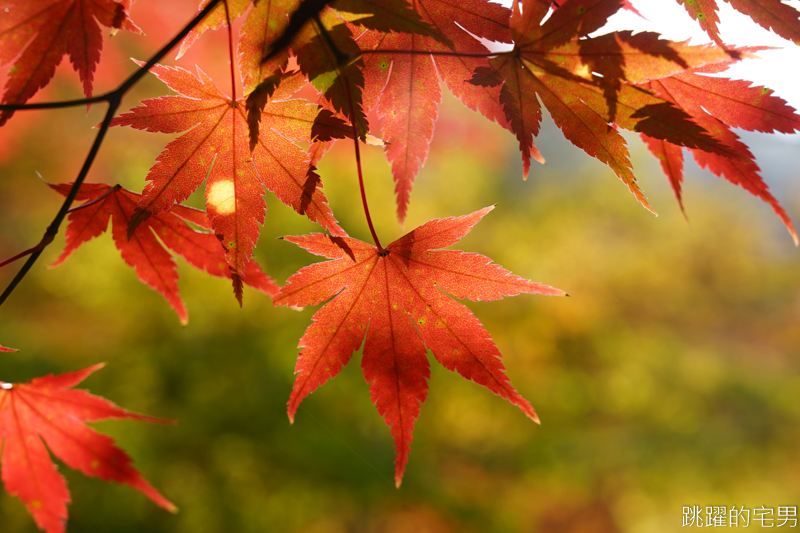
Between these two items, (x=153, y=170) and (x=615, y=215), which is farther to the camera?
(x=615, y=215)

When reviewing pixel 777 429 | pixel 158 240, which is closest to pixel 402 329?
pixel 158 240

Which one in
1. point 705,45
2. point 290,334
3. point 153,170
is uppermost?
point 705,45

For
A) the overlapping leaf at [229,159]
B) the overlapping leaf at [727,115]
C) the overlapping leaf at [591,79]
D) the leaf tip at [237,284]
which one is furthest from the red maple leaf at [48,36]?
the overlapping leaf at [727,115]

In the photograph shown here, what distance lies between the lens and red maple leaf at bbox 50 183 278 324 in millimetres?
535

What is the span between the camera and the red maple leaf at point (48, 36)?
0.41 meters

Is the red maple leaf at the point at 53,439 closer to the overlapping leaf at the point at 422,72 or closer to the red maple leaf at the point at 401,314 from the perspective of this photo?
the red maple leaf at the point at 401,314

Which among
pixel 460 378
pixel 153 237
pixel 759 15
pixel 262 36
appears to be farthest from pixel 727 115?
pixel 460 378

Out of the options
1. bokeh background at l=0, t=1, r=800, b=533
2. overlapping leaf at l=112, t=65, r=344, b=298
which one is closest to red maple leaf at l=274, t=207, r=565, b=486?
overlapping leaf at l=112, t=65, r=344, b=298

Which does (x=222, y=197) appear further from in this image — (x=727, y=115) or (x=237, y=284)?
(x=727, y=115)

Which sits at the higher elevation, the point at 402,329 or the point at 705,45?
the point at 705,45

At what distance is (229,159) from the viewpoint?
0.42 meters

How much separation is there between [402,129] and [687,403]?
451cm

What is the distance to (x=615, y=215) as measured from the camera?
454cm

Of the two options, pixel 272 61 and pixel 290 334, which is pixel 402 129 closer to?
pixel 272 61
